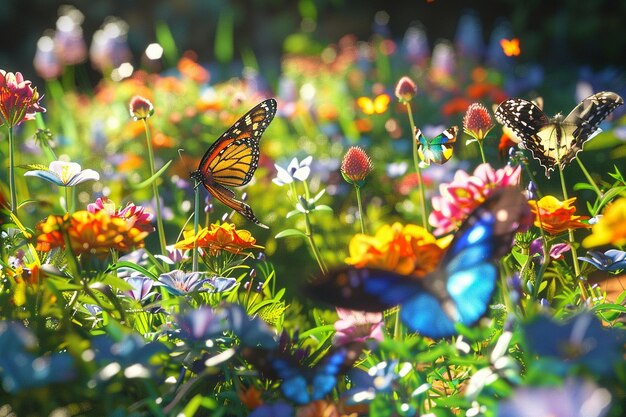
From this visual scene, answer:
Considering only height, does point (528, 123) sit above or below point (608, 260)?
above

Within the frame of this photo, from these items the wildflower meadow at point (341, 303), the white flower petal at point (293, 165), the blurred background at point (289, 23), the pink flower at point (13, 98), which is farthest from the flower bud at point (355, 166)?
the blurred background at point (289, 23)

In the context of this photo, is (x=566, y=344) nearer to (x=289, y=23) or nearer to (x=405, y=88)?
(x=405, y=88)

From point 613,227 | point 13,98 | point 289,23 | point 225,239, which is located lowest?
point 289,23

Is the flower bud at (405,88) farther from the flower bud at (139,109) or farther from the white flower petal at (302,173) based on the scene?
the flower bud at (139,109)

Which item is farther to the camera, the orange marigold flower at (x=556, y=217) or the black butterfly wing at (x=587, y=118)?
the black butterfly wing at (x=587, y=118)

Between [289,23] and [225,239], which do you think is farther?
[289,23]

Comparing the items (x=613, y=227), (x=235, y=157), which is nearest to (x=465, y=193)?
(x=613, y=227)

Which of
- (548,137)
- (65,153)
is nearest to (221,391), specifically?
(548,137)

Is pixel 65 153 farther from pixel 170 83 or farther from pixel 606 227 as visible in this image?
pixel 606 227
